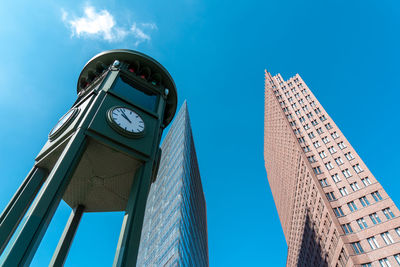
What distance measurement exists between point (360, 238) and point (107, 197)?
142 ft

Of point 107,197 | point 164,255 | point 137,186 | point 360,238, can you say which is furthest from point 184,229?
point 360,238

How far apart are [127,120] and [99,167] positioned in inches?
80.8

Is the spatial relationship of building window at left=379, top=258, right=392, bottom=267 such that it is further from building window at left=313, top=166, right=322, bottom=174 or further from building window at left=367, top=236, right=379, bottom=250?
building window at left=313, top=166, right=322, bottom=174

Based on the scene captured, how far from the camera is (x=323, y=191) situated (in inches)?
2034

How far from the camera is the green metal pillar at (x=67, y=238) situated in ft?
30.5

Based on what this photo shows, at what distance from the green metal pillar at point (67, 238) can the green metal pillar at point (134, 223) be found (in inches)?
131

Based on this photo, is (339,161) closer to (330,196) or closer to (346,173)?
(346,173)

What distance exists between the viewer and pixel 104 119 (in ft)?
32.3

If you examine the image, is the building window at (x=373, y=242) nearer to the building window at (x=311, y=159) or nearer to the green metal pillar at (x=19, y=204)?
the building window at (x=311, y=159)

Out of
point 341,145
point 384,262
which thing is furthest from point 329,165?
point 384,262

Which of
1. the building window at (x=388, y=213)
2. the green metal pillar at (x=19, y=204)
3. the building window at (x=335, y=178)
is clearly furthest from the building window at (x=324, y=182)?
the green metal pillar at (x=19, y=204)

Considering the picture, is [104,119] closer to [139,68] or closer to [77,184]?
[77,184]

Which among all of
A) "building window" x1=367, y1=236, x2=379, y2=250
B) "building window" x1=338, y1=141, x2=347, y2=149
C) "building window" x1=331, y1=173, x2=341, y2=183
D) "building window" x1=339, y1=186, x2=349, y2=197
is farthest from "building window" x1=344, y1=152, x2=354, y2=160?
"building window" x1=367, y1=236, x2=379, y2=250

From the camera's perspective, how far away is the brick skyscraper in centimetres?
4038
